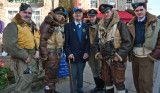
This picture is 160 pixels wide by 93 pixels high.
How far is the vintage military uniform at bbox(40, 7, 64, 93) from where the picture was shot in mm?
3363

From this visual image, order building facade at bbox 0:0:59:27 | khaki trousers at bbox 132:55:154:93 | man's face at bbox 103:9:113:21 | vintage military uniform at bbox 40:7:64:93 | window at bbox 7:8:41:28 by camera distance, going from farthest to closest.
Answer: window at bbox 7:8:41:28 < building facade at bbox 0:0:59:27 < vintage military uniform at bbox 40:7:64:93 < man's face at bbox 103:9:113:21 < khaki trousers at bbox 132:55:154:93

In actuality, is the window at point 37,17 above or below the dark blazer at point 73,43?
above

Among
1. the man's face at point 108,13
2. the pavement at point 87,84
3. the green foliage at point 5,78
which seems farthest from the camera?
the pavement at point 87,84

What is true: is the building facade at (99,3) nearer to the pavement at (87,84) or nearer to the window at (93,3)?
the window at (93,3)

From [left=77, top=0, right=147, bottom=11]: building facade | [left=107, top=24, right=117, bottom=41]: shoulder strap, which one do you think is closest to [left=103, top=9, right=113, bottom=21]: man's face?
[left=107, top=24, right=117, bottom=41]: shoulder strap

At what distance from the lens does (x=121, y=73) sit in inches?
124

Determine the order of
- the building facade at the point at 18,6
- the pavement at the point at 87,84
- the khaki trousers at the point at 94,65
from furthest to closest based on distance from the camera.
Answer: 1. the building facade at the point at 18,6
2. the pavement at the point at 87,84
3. the khaki trousers at the point at 94,65

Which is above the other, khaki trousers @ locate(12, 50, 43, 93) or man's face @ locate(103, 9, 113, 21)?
man's face @ locate(103, 9, 113, 21)

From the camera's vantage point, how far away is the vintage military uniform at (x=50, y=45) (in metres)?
3.36

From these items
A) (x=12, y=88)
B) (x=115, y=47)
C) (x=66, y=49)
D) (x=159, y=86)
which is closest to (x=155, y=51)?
(x=115, y=47)

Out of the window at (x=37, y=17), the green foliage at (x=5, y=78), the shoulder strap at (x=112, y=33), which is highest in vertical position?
the window at (x=37, y=17)

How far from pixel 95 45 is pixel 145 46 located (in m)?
1.18

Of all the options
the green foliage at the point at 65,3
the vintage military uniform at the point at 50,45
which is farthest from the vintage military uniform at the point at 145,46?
the green foliage at the point at 65,3

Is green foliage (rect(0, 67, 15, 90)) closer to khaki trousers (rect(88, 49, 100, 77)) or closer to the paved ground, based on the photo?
the paved ground
